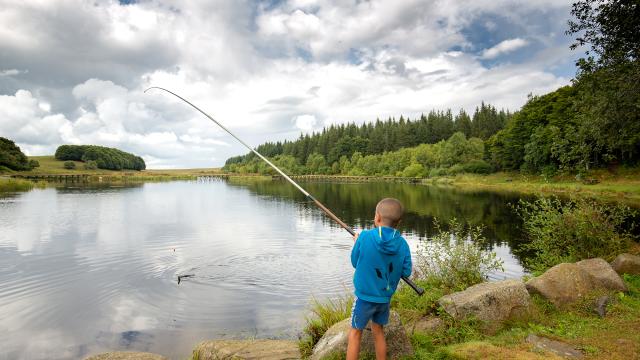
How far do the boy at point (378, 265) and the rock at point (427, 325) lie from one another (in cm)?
251

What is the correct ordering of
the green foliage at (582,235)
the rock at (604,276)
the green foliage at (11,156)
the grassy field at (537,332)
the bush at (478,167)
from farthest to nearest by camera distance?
the green foliage at (11,156) → the bush at (478,167) → the green foliage at (582,235) → the rock at (604,276) → the grassy field at (537,332)

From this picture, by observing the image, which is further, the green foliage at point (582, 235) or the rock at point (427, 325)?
the green foliage at point (582, 235)

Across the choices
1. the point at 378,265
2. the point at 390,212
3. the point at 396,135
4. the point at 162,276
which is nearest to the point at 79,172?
the point at 396,135

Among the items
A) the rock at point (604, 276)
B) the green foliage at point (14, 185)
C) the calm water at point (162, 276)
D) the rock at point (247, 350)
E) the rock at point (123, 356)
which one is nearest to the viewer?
the rock at point (123, 356)

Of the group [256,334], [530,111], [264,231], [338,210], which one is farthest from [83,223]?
[530,111]

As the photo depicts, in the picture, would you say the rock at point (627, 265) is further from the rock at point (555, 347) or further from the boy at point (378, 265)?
the boy at point (378, 265)

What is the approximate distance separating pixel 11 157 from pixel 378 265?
14691cm

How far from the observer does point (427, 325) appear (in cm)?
838

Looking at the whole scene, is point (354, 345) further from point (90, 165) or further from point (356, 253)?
point (90, 165)

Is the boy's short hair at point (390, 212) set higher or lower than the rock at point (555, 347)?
higher

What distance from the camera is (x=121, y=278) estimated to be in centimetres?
1742

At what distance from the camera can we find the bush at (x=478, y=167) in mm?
100250

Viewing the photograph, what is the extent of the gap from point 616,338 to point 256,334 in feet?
27.4

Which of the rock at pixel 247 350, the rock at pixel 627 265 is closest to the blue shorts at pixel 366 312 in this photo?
the rock at pixel 247 350
